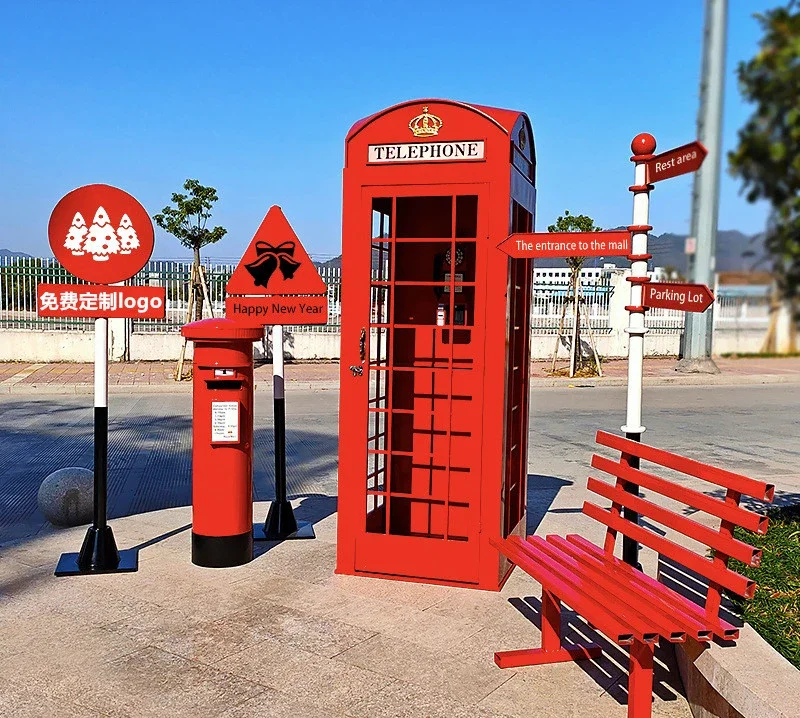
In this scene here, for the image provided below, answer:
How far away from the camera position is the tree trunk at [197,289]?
62.1 feet

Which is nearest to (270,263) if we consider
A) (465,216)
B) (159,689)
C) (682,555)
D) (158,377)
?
(465,216)

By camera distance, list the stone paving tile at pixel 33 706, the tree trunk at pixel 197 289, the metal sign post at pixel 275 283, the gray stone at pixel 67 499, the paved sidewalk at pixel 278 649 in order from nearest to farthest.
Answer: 1. the stone paving tile at pixel 33 706
2. the paved sidewalk at pixel 278 649
3. the metal sign post at pixel 275 283
4. the gray stone at pixel 67 499
5. the tree trunk at pixel 197 289

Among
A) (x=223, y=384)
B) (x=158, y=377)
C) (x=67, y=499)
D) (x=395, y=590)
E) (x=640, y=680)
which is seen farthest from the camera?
(x=158, y=377)

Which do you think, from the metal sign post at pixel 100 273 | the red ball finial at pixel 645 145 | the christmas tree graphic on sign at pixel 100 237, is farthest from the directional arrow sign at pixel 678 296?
the christmas tree graphic on sign at pixel 100 237

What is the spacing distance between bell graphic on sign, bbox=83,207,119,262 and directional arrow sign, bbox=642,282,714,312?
3338mm

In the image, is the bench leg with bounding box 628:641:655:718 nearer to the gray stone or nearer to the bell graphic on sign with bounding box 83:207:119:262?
the bell graphic on sign with bounding box 83:207:119:262

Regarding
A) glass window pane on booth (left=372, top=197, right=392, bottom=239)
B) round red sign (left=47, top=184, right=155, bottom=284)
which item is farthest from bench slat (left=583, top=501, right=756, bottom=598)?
round red sign (left=47, top=184, right=155, bottom=284)

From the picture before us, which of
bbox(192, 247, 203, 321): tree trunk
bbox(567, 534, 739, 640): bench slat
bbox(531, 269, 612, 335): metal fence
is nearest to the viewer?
bbox(567, 534, 739, 640): bench slat

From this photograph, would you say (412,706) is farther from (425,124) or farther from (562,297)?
(562,297)

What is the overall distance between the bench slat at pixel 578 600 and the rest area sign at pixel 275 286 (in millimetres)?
2247

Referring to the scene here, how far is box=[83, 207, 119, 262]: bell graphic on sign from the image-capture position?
5273mm

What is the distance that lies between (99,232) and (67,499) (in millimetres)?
2385

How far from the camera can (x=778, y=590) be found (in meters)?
4.55

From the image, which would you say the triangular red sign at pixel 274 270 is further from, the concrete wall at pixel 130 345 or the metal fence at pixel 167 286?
the concrete wall at pixel 130 345
